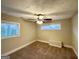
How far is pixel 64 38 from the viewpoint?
6.74 metres

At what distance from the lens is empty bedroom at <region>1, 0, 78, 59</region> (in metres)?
3.86

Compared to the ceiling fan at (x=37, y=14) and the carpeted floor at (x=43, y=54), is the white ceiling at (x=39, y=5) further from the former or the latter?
the carpeted floor at (x=43, y=54)

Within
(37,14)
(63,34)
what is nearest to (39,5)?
(37,14)

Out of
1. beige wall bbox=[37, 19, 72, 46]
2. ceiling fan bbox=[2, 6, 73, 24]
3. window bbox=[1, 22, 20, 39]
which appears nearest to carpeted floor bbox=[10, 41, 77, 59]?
window bbox=[1, 22, 20, 39]

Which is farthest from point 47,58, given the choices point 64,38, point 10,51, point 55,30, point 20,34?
point 55,30

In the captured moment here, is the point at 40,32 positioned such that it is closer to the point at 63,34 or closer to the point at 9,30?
the point at 63,34

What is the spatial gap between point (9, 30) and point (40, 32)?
4257 mm

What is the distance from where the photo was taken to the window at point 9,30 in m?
Result: 4.47

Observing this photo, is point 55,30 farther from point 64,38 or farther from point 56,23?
point 64,38

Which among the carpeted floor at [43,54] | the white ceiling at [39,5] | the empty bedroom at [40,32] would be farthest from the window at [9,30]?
the white ceiling at [39,5]

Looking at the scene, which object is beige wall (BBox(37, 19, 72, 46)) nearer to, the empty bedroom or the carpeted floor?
the empty bedroom

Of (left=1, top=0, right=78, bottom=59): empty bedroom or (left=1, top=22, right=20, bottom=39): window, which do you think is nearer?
(left=1, top=0, right=78, bottom=59): empty bedroom

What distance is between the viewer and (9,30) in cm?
498

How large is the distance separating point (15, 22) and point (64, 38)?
12.7 feet
